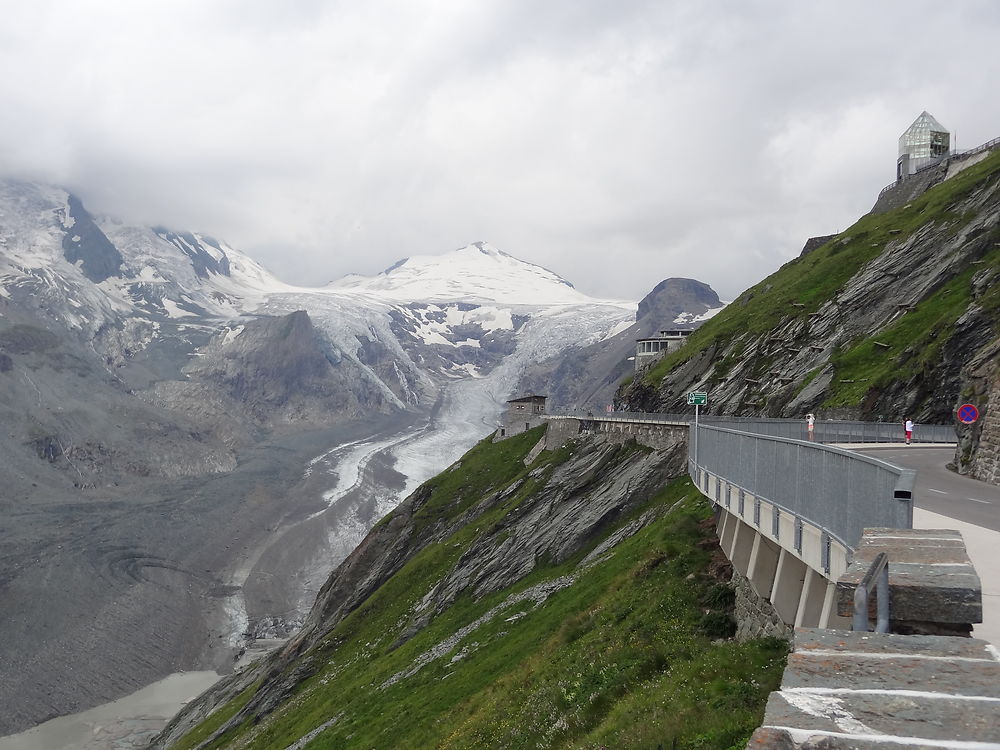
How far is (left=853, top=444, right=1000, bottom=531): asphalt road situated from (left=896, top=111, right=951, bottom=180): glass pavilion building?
12709 cm

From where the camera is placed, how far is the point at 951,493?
23.3m

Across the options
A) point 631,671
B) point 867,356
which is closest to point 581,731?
point 631,671

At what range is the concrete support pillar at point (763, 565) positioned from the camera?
17.7 m

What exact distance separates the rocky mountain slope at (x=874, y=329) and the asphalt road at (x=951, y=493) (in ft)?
25.8

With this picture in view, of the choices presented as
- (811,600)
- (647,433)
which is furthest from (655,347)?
(811,600)

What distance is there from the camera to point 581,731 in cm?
1845

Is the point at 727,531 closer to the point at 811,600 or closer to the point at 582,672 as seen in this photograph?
the point at 582,672

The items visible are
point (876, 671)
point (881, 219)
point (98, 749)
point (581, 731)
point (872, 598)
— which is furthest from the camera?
point (881, 219)

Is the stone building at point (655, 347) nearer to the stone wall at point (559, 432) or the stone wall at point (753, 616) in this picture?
the stone wall at point (559, 432)

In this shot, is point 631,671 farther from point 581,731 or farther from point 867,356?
point 867,356

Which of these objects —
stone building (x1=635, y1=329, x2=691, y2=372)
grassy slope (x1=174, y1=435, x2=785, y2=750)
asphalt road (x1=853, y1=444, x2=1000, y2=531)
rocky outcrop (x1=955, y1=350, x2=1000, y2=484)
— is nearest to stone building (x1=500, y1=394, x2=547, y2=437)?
stone building (x1=635, y1=329, x2=691, y2=372)

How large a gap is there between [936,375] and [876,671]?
227 ft

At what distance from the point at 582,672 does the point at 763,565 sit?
686 cm

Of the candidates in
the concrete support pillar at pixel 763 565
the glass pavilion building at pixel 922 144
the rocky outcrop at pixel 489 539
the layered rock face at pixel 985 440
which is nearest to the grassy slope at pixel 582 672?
the concrete support pillar at pixel 763 565
